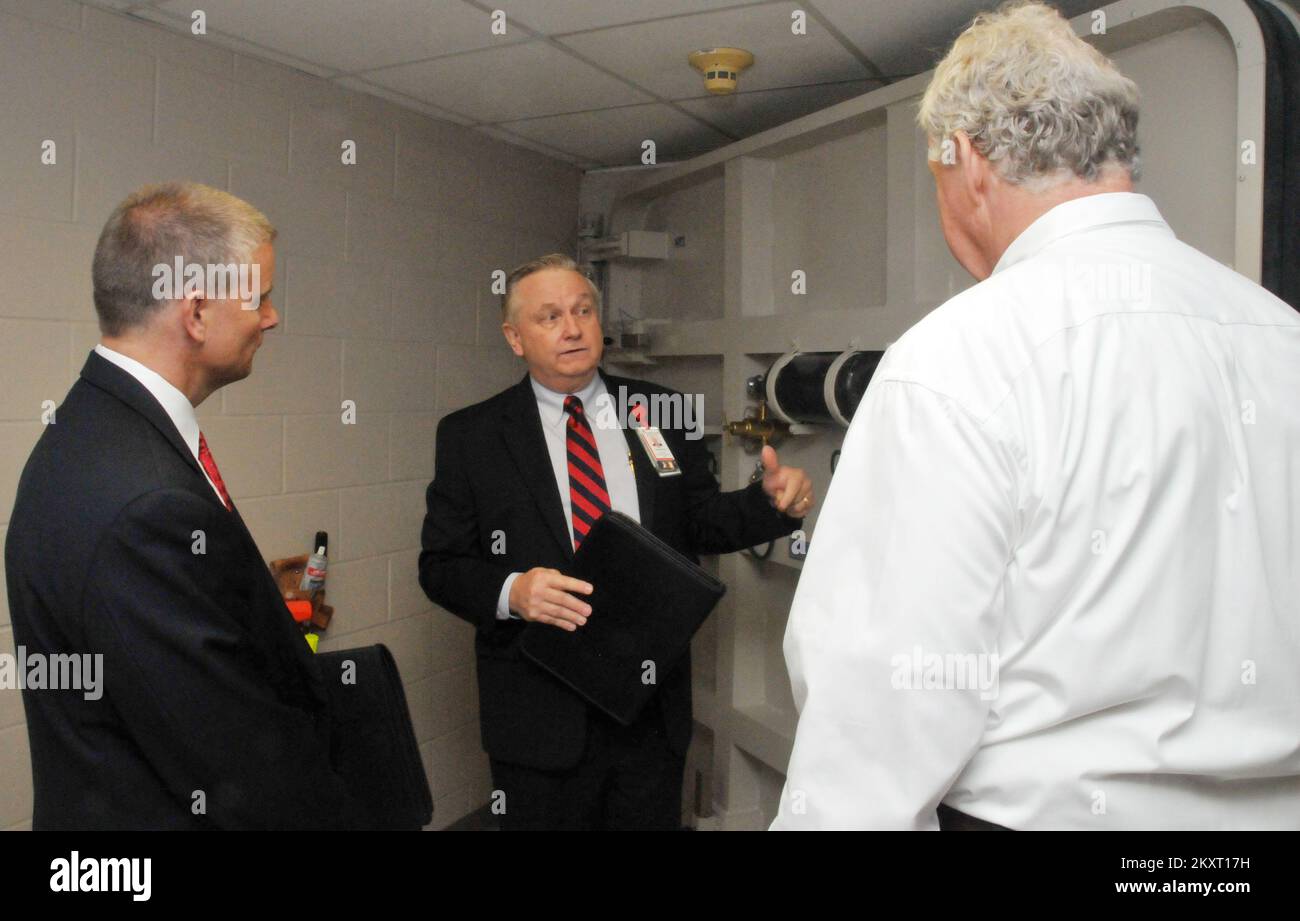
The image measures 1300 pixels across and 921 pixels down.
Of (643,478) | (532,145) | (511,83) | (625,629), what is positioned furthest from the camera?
(532,145)

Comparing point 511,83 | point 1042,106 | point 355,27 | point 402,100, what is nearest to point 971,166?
point 1042,106

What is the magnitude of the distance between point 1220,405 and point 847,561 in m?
0.41

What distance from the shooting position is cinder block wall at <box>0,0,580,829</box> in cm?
206

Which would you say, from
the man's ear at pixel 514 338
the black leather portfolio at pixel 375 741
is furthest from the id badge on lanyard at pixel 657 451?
the black leather portfolio at pixel 375 741

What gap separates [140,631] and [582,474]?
117 cm

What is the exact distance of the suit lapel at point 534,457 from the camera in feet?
7.07

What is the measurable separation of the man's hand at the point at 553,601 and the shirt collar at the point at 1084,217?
1.15 meters

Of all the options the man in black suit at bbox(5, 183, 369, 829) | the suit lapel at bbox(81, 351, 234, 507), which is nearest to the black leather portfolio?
the man in black suit at bbox(5, 183, 369, 829)

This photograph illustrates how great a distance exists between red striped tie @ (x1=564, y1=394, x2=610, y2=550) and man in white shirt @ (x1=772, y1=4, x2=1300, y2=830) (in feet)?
3.96

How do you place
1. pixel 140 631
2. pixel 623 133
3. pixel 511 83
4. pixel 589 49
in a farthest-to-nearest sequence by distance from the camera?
1. pixel 623 133
2. pixel 511 83
3. pixel 589 49
4. pixel 140 631

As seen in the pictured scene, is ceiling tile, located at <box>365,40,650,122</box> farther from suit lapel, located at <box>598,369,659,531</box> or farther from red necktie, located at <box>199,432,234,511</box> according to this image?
red necktie, located at <box>199,432,234,511</box>

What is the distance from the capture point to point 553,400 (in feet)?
7.55

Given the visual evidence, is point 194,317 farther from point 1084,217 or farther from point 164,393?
point 1084,217

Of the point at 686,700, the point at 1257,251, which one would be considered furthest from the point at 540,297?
the point at 1257,251
